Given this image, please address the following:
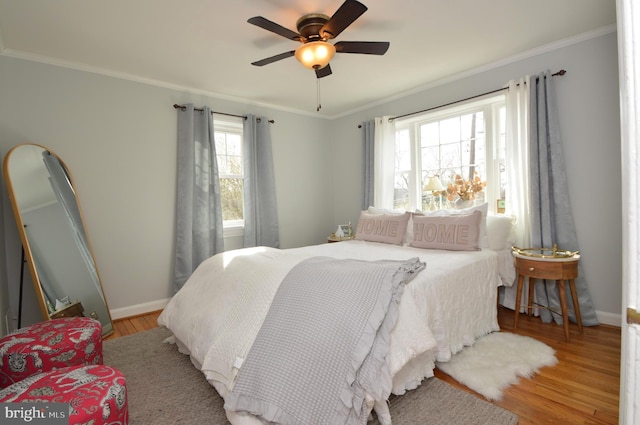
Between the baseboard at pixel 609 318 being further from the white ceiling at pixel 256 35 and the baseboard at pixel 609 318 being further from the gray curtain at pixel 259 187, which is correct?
the gray curtain at pixel 259 187

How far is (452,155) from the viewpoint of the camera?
11.9ft

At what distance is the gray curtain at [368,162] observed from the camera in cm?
425

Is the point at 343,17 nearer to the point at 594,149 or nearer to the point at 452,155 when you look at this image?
the point at 452,155

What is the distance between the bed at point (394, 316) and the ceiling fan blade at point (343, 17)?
1.49m

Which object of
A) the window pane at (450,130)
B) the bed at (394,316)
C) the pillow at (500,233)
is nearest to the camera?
the bed at (394,316)

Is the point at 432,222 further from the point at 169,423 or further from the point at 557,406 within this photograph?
the point at 169,423

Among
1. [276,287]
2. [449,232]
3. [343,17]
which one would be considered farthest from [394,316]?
[343,17]

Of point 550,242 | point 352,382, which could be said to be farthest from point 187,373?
point 550,242

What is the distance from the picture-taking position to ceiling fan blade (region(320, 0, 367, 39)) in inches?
69.9

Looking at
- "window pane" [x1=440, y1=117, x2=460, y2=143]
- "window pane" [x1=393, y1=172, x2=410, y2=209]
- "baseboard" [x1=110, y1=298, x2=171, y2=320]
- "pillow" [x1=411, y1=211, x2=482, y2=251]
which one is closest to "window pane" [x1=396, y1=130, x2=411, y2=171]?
"window pane" [x1=393, y1=172, x2=410, y2=209]

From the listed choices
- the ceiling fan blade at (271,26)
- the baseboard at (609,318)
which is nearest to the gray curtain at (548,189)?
the baseboard at (609,318)

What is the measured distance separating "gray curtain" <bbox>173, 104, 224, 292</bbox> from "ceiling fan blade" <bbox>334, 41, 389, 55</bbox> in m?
2.00

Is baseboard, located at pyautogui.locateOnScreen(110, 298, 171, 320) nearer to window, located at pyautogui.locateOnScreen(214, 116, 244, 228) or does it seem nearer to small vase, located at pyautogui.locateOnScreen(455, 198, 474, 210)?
window, located at pyautogui.locateOnScreen(214, 116, 244, 228)

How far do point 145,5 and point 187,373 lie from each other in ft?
8.02
